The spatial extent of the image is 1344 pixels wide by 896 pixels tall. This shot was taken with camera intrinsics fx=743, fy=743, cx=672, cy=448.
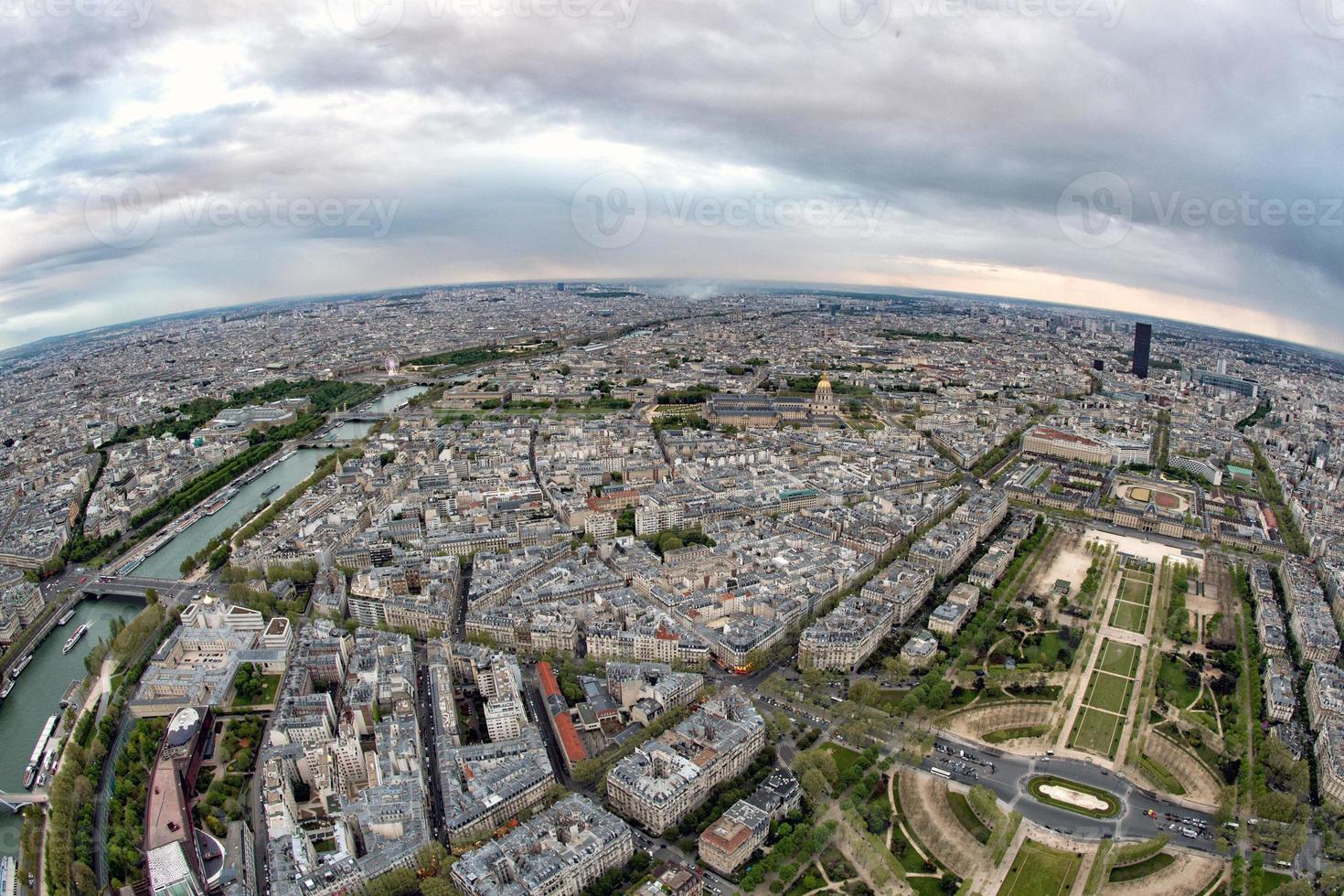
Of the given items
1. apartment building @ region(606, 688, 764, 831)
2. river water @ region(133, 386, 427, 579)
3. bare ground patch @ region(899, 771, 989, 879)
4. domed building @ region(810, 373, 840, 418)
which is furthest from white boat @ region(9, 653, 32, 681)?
domed building @ region(810, 373, 840, 418)

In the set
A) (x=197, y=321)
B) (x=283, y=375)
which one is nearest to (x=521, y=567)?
(x=283, y=375)

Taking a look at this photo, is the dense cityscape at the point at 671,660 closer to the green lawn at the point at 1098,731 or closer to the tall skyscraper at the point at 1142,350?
the green lawn at the point at 1098,731

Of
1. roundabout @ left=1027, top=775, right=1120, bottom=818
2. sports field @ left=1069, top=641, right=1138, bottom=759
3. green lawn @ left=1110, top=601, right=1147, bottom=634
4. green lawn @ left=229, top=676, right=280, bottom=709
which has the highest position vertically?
green lawn @ left=1110, top=601, right=1147, bottom=634

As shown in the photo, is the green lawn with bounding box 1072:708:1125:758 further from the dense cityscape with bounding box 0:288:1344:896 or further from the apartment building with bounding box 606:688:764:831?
the apartment building with bounding box 606:688:764:831

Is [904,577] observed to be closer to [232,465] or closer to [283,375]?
[232,465]

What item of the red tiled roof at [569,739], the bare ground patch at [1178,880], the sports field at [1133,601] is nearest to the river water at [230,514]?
the red tiled roof at [569,739]

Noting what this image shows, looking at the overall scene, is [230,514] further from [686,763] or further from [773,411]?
[773,411]
